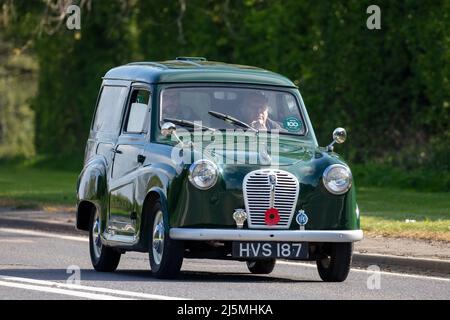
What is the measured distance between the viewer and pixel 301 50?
33219mm

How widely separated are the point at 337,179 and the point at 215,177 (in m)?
1.16

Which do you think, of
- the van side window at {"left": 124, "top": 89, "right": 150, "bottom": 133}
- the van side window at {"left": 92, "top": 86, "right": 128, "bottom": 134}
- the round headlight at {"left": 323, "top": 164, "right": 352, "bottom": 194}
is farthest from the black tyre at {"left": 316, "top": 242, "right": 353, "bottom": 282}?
the van side window at {"left": 92, "top": 86, "right": 128, "bottom": 134}

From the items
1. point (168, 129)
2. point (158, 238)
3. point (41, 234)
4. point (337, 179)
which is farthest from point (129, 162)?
point (41, 234)

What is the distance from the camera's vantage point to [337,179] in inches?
567

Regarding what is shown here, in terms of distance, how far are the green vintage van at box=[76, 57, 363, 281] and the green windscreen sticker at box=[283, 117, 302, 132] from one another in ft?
0.04

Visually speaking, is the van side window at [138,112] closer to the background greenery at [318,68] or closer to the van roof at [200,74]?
the van roof at [200,74]

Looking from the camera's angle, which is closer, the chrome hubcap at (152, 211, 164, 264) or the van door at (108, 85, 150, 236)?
the chrome hubcap at (152, 211, 164, 264)

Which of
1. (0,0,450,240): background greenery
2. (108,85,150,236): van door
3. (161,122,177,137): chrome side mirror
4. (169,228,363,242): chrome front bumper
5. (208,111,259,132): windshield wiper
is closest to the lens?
(169,228,363,242): chrome front bumper

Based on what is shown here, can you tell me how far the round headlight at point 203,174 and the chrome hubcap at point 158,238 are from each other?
0.55 metres

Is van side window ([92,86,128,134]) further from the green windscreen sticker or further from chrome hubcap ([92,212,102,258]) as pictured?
the green windscreen sticker

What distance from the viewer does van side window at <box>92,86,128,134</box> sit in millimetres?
16500

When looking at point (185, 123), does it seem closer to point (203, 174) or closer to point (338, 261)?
point (203, 174)

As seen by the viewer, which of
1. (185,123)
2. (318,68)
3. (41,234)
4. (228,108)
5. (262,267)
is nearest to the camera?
(185,123)

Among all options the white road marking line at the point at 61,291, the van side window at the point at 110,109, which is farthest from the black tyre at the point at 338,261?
the van side window at the point at 110,109
